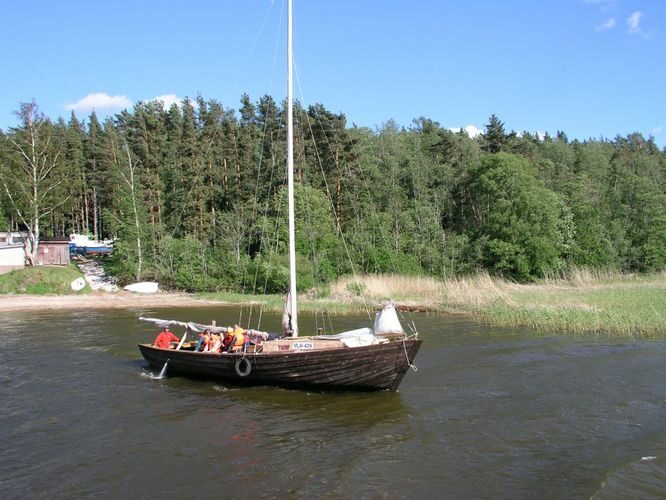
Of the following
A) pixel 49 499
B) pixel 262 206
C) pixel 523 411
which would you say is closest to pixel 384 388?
pixel 523 411

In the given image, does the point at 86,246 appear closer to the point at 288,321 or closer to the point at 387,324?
the point at 288,321

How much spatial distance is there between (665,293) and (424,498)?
95.3 ft

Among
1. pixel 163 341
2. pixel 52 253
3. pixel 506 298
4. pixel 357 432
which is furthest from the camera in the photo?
pixel 52 253

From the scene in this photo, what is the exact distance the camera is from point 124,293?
46.1 m

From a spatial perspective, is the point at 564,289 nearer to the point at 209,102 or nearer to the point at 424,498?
the point at 424,498

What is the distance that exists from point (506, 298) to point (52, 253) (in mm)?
44179

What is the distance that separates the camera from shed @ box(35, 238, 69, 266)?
54250 mm

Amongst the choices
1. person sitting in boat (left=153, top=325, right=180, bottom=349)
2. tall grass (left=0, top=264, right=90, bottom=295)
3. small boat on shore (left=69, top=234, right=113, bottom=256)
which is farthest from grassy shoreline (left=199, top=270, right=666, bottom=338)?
small boat on shore (left=69, top=234, right=113, bottom=256)

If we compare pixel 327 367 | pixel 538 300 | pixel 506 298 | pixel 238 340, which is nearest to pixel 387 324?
pixel 327 367

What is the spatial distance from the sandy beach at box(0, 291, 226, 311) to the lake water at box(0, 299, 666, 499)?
19084 mm

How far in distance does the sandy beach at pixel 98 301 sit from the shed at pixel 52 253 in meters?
12.0

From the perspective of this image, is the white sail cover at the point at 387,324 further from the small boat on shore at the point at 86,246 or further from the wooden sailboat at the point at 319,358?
the small boat on shore at the point at 86,246

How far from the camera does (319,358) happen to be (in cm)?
1502

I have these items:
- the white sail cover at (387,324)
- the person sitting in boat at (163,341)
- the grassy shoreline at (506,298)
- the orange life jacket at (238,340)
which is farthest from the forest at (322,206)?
the white sail cover at (387,324)
